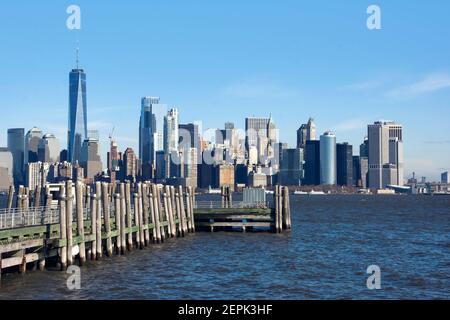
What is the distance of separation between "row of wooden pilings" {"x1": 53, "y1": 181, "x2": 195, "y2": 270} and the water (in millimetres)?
→ 1171

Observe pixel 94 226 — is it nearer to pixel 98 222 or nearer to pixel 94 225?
Answer: pixel 94 225

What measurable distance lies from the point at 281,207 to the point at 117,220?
23243mm

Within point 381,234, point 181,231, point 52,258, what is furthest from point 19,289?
point 381,234

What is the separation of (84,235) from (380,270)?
19.1 meters

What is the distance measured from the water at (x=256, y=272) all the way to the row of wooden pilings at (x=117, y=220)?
1.17 metres

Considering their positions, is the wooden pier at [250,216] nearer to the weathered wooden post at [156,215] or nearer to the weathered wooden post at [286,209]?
the weathered wooden post at [286,209]

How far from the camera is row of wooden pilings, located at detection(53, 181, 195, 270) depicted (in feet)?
126

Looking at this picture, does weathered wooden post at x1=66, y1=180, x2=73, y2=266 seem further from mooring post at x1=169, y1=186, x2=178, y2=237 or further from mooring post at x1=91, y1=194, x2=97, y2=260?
mooring post at x1=169, y1=186, x2=178, y2=237

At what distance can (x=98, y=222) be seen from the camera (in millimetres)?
43219

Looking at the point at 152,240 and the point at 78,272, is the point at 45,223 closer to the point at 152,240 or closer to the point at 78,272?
the point at 78,272

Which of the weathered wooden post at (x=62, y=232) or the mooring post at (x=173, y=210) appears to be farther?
the mooring post at (x=173, y=210)

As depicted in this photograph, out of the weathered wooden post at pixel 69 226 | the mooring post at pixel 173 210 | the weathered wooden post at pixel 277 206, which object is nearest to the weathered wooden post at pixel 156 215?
the mooring post at pixel 173 210

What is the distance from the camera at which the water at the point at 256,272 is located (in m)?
34.7
